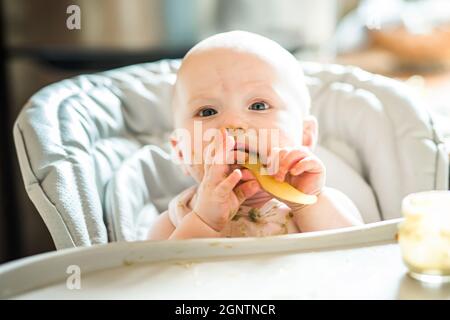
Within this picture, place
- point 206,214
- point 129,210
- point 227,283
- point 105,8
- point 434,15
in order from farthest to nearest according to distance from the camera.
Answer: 1. point 434,15
2. point 105,8
3. point 129,210
4. point 206,214
5. point 227,283

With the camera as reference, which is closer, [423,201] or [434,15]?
[423,201]

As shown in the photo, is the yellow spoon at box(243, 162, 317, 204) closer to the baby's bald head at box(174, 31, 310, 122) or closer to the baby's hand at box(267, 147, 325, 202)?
the baby's hand at box(267, 147, 325, 202)

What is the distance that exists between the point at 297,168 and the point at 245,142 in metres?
0.07

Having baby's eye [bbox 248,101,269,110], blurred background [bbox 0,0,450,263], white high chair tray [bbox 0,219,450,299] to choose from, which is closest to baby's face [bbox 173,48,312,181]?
baby's eye [bbox 248,101,269,110]

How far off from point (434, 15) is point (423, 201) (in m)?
2.02

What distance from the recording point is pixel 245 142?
950mm

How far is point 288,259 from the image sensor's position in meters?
0.81

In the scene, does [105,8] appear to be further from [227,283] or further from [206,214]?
[227,283]

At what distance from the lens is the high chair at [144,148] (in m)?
1.03

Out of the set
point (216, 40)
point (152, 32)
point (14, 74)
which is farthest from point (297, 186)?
point (14, 74)

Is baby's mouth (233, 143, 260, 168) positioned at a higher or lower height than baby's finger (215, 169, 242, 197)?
higher

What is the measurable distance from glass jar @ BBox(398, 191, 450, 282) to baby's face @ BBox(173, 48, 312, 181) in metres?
0.25

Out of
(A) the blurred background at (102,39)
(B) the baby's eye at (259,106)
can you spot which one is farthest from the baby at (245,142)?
(A) the blurred background at (102,39)

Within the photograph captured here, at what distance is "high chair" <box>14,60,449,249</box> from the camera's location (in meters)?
1.03
